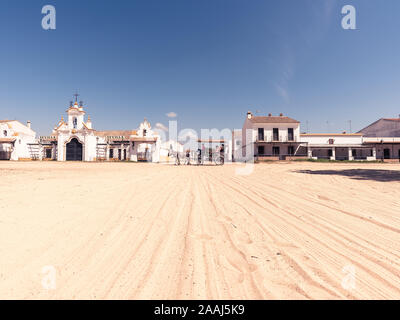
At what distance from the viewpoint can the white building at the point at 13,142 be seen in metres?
31.1

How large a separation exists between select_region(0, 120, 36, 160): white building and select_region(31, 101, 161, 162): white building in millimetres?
2743

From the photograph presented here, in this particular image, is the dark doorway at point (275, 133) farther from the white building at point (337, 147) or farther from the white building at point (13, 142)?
the white building at point (13, 142)

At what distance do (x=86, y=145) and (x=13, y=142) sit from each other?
1354 centimetres

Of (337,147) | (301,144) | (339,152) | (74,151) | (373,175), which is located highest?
(301,144)

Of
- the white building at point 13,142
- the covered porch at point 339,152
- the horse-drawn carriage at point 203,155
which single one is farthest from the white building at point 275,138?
the white building at point 13,142

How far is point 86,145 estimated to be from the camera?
29.5m

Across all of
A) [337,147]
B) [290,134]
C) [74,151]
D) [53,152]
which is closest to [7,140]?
[53,152]

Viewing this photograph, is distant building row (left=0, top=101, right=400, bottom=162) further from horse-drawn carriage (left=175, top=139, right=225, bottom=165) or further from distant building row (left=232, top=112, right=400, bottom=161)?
horse-drawn carriage (left=175, top=139, right=225, bottom=165)

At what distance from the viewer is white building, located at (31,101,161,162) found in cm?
2966

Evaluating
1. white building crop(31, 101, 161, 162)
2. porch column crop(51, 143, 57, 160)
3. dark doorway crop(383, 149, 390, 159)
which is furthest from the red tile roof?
porch column crop(51, 143, 57, 160)

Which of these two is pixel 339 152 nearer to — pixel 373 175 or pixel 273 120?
pixel 273 120
